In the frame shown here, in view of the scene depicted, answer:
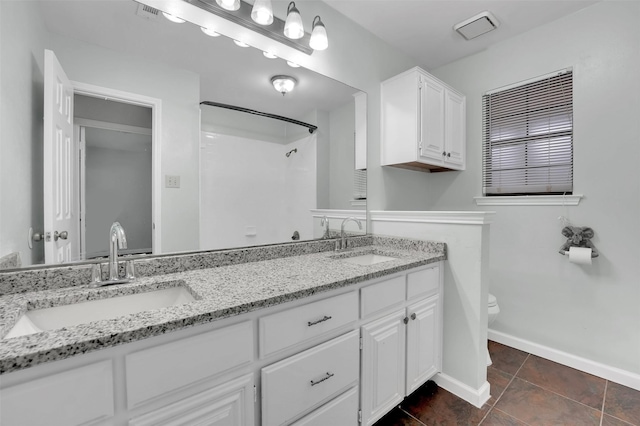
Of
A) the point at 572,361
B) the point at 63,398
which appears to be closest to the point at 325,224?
the point at 63,398

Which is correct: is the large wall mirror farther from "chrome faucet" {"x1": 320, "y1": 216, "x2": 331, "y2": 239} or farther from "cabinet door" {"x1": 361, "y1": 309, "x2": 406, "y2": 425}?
"cabinet door" {"x1": 361, "y1": 309, "x2": 406, "y2": 425}

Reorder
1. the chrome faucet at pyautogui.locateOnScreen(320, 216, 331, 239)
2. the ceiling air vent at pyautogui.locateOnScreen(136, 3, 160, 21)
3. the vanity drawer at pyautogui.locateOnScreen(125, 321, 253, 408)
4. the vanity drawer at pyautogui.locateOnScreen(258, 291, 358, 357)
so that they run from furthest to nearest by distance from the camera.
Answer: the chrome faucet at pyautogui.locateOnScreen(320, 216, 331, 239) → the ceiling air vent at pyautogui.locateOnScreen(136, 3, 160, 21) → the vanity drawer at pyautogui.locateOnScreen(258, 291, 358, 357) → the vanity drawer at pyautogui.locateOnScreen(125, 321, 253, 408)

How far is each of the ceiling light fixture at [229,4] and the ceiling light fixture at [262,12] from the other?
0.08 metres

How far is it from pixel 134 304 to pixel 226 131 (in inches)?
36.4

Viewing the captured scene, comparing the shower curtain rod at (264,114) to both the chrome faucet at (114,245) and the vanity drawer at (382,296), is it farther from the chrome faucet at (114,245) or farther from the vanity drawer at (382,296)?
the vanity drawer at (382,296)

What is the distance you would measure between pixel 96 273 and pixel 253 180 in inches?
32.3

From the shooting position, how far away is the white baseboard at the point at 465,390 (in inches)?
65.3

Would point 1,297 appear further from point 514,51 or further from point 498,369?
point 514,51

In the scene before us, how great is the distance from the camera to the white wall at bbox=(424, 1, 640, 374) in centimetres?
184

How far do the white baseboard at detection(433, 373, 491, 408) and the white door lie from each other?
6.98ft

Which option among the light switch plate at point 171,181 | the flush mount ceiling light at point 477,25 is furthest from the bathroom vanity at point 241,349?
the flush mount ceiling light at point 477,25

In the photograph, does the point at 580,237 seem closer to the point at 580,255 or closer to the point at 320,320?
the point at 580,255

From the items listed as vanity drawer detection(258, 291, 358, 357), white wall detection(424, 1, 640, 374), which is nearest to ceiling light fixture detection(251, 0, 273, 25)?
vanity drawer detection(258, 291, 358, 357)

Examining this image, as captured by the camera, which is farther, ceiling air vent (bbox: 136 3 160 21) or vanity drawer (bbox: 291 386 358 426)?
ceiling air vent (bbox: 136 3 160 21)
